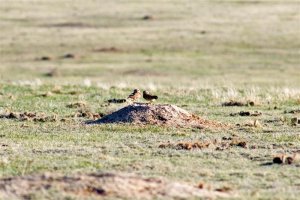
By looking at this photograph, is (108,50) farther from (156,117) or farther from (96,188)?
(96,188)

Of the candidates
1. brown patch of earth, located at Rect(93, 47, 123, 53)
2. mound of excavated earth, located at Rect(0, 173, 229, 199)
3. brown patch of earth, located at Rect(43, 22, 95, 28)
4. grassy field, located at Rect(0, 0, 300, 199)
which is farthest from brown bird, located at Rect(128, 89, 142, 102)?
brown patch of earth, located at Rect(43, 22, 95, 28)

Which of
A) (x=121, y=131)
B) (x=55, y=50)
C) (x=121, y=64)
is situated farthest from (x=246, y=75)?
(x=121, y=131)

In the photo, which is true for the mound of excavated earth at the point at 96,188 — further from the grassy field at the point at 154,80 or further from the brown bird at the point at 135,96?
the brown bird at the point at 135,96

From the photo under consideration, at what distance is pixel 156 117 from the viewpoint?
832 inches

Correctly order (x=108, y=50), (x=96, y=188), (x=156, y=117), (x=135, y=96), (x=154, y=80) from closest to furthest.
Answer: (x=96, y=188)
(x=156, y=117)
(x=135, y=96)
(x=154, y=80)
(x=108, y=50)

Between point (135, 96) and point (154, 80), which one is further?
point (154, 80)

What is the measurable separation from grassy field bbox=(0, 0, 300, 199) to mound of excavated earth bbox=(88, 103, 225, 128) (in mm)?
472

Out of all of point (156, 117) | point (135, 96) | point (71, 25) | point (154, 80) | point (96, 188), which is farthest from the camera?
point (71, 25)

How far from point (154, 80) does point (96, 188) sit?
101ft

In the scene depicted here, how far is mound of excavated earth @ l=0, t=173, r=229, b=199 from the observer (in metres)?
12.0

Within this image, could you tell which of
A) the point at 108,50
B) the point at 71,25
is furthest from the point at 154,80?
the point at 71,25

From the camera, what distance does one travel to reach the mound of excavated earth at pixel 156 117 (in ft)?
68.9

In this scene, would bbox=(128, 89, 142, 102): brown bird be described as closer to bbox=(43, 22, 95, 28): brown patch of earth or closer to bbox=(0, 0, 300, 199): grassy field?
bbox=(0, 0, 300, 199): grassy field

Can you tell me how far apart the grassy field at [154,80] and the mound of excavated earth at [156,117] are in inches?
18.6
